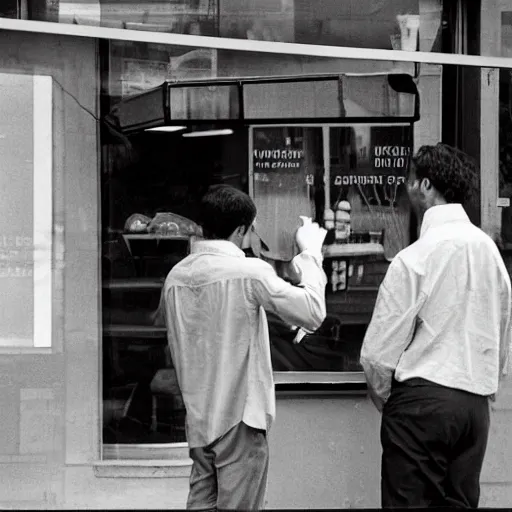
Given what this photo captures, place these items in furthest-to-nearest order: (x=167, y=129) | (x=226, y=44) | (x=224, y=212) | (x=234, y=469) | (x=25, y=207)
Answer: (x=167, y=129) → (x=25, y=207) → (x=226, y=44) → (x=224, y=212) → (x=234, y=469)

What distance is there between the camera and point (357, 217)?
17.3 ft

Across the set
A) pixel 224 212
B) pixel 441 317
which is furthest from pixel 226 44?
pixel 441 317

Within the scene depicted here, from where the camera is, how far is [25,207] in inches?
200

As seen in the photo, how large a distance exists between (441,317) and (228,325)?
2.48ft

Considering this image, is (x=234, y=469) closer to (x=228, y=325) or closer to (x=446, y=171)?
(x=228, y=325)

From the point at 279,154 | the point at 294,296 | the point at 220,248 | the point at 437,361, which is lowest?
the point at 437,361

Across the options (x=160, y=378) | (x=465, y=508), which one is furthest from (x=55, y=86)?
(x=465, y=508)

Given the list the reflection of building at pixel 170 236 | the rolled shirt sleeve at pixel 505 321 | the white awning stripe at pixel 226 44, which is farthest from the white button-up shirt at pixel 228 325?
the reflection of building at pixel 170 236

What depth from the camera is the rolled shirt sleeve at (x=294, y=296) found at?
3.68 m

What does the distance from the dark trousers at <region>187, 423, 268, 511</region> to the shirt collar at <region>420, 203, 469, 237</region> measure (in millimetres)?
980

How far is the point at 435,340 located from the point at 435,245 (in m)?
0.34

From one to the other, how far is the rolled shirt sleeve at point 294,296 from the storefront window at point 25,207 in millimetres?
1707

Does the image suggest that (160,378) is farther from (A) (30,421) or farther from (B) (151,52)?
(B) (151,52)

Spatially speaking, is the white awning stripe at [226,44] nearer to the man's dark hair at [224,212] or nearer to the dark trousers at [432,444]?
the man's dark hair at [224,212]
